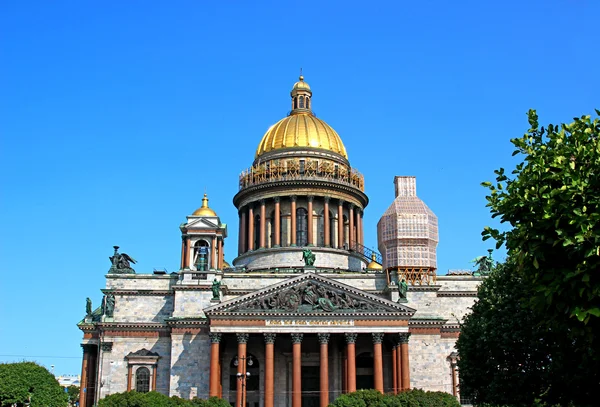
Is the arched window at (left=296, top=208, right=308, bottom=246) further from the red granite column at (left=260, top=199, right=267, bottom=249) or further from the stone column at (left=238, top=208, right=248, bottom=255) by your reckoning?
the stone column at (left=238, top=208, right=248, bottom=255)

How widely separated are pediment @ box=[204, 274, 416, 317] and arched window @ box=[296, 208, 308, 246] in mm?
13169

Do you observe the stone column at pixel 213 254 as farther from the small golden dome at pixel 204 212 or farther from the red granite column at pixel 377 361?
the red granite column at pixel 377 361

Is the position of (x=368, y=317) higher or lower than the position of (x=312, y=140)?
lower

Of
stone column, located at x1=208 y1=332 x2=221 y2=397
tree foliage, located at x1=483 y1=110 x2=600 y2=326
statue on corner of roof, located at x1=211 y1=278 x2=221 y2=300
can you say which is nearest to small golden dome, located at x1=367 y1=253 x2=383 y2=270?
statue on corner of roof, located at x1=211 y1=278 x2=221 y2=300

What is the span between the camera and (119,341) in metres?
59.8

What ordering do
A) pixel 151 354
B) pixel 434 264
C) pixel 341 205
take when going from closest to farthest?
1. pixel 151 354
2. pixel 434 264
3. pixel 341 205

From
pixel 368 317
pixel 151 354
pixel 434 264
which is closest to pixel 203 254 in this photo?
pixel 151 354

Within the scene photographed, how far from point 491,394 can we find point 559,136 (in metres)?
20.5

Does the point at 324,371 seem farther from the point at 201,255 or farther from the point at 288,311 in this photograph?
the point at 201,255

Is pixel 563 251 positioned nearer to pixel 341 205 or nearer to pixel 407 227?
pixel 407 227

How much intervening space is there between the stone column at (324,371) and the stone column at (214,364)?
795 centimetres

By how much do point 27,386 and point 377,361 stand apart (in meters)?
29.6

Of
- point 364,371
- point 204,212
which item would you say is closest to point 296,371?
point 364,371

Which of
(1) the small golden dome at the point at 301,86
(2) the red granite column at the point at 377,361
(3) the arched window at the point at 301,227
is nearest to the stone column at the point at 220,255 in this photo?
(3) the arched window at the point at 301,227
